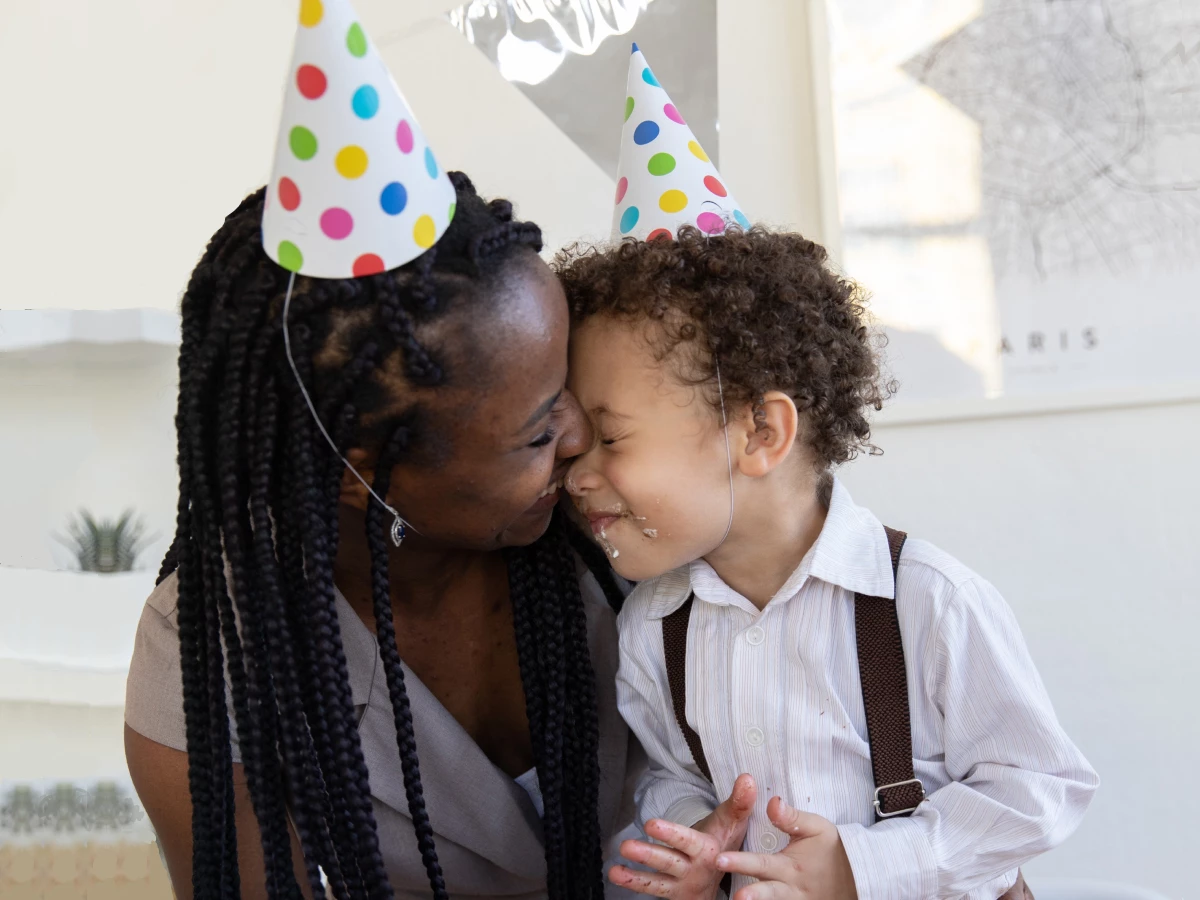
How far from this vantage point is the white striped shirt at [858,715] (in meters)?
0.84

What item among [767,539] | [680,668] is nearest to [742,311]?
[767,539]

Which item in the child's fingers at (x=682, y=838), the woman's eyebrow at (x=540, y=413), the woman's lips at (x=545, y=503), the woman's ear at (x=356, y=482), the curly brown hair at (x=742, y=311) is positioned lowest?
the child's fingers at (x=682, y=838)

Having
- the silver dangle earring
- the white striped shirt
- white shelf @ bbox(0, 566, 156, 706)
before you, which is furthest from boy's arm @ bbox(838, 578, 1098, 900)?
white shelf @ bbox(0, 566, 156, 706)

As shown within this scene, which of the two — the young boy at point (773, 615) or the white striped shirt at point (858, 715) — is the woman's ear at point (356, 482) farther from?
the white striped shirt at point (858, 715)

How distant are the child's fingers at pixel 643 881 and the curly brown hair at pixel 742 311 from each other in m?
0.44

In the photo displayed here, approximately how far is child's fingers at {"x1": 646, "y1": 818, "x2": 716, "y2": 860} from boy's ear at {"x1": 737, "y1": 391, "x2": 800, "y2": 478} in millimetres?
Answer: 338

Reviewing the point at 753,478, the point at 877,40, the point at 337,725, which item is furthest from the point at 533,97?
the point at 337,725

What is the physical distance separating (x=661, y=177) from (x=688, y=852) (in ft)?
2.21

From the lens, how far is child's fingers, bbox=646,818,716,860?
0.82 metres

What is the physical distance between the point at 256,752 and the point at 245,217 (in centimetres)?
44

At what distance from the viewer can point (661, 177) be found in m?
1.06

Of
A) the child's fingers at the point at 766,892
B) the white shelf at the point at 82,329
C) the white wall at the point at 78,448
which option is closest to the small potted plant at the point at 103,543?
the white wall at the point at 78,448

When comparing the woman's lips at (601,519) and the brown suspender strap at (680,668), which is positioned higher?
the woman's lips at (601,519)

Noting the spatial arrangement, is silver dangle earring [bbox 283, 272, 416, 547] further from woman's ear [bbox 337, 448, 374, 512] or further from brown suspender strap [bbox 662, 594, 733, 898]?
brown suspender strap [bbox 662, 594, 733, 898]
